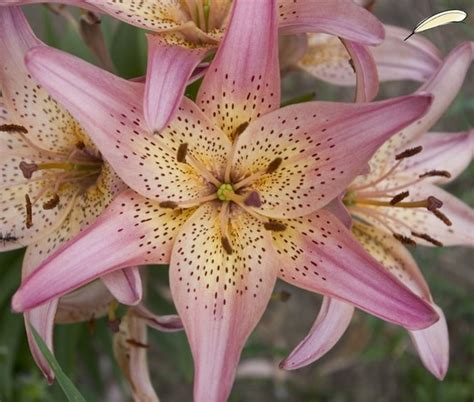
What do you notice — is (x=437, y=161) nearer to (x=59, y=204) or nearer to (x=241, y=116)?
(x=241, y=116)

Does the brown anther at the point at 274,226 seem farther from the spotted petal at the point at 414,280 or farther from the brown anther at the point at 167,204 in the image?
the spotted petal at the point at 414,280

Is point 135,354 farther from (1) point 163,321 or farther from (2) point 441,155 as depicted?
(2) point 441,155

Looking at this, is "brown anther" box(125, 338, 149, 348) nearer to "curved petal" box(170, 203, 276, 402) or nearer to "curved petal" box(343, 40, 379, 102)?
"curved petal" box(170, 203, 276, 402)

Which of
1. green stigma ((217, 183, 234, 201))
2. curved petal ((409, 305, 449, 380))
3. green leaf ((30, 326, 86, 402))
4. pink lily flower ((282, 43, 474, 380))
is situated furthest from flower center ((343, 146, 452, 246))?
green leaf ((30, 326, 86, 402))

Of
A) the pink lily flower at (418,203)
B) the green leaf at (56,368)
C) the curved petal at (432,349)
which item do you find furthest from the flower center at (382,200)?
the green leaf at (56,368)

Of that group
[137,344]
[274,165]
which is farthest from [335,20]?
[137,344]

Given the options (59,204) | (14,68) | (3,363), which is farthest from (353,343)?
(14,68)
